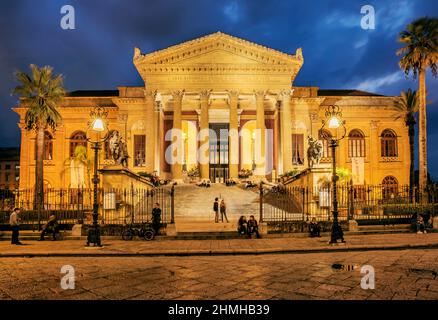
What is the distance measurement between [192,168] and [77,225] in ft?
76.5

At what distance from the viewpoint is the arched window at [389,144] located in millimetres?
42594

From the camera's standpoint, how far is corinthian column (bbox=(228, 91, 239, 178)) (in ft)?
116

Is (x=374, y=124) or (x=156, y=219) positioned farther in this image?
(x=374, y=124)

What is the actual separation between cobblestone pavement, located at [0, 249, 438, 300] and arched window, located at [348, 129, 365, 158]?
32.3 metres

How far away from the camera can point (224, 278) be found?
798 cm

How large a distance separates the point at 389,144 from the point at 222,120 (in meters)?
20.2

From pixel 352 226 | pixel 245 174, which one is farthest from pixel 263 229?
pixel 245 174

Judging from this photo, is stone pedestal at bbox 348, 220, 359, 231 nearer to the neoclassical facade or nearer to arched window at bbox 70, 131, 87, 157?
the neoclassical facade

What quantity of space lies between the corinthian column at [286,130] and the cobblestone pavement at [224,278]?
2456 centimetres

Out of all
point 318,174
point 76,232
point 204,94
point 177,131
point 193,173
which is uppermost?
point 204,94

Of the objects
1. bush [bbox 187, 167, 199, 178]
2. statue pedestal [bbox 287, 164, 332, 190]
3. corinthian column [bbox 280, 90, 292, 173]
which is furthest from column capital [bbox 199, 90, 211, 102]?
statue pedestal [bbox 287, 164, 332, 190]

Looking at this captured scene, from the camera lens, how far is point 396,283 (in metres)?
7.32

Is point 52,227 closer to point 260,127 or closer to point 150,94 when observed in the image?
point 150,94
